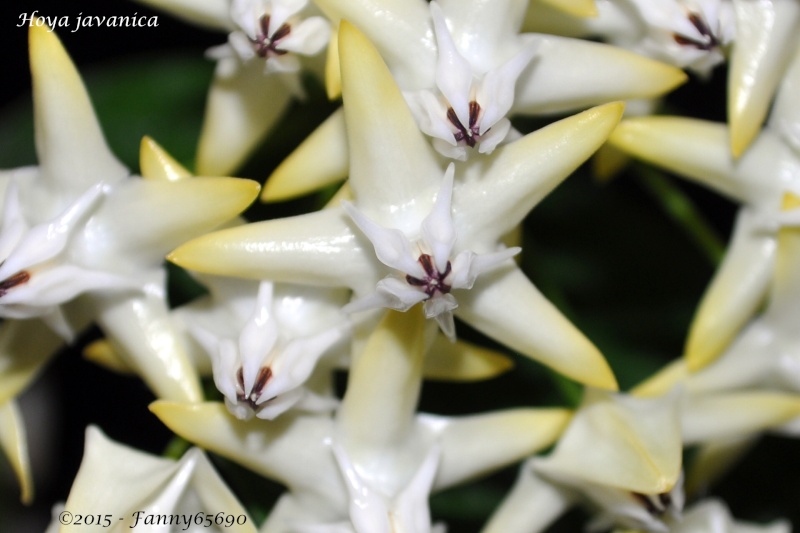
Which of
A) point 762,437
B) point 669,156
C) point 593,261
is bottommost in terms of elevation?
point 762,437

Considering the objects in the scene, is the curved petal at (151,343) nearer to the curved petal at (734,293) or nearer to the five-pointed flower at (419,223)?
the five-pointed flower at (419,223)

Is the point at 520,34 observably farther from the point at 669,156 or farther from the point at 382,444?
the point at 382,444

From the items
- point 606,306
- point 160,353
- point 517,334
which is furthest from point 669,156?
point 160,353

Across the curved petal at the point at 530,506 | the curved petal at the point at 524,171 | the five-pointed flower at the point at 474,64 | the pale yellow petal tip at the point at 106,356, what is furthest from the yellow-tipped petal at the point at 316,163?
the curved petal at the point at 530,506

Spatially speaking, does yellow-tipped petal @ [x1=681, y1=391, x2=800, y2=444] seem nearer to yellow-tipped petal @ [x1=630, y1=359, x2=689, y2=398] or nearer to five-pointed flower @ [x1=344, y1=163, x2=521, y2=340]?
yellow-tipped petal @ [x1=630, y1=359, x2=689, y2=398]

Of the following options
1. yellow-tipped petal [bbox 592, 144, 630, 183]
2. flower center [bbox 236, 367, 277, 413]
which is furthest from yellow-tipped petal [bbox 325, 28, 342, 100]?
yellow-tipped petal [bbox 592, 144, 630, 183]
